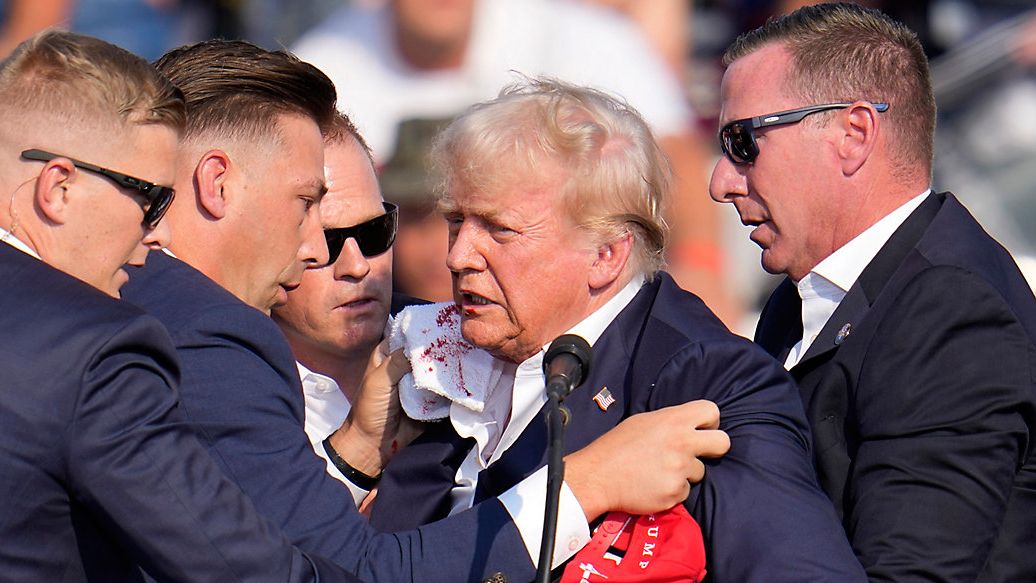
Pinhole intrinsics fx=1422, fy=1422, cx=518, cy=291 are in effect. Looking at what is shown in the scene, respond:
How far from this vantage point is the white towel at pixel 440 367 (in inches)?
128

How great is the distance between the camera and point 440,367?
3285mm

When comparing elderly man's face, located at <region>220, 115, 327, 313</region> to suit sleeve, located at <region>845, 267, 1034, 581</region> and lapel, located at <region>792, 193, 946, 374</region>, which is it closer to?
lapel, located at <region>792, 193, 946, 374</region>

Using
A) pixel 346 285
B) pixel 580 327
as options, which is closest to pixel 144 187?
pixel 580 327

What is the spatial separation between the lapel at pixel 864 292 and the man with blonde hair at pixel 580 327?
0.75 ft

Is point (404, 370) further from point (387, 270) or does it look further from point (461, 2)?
point (461, 2)

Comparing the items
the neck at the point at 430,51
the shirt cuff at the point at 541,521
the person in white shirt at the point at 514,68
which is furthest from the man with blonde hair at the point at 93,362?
the neck at the point at 430,51

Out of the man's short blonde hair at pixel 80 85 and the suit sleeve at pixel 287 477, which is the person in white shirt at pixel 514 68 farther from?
the man's short blonde hair at pixel 80 85

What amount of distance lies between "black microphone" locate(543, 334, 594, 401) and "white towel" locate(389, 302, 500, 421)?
0.54 meters

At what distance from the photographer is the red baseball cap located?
2707mm

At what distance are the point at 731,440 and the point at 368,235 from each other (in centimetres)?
141

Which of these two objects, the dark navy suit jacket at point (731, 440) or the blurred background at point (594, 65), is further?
the blurred background at point (594, 65)

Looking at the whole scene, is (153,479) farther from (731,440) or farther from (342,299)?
(342,299)

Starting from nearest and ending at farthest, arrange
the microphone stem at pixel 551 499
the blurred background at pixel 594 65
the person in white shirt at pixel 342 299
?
the microphone stem at pixel 551 499 → the person in white shirt at pixel 342 299 → the blurred background at pixel 594 65

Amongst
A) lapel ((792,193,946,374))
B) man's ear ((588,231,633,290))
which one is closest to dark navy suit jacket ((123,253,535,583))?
man's ear ((588,231,633,290))
